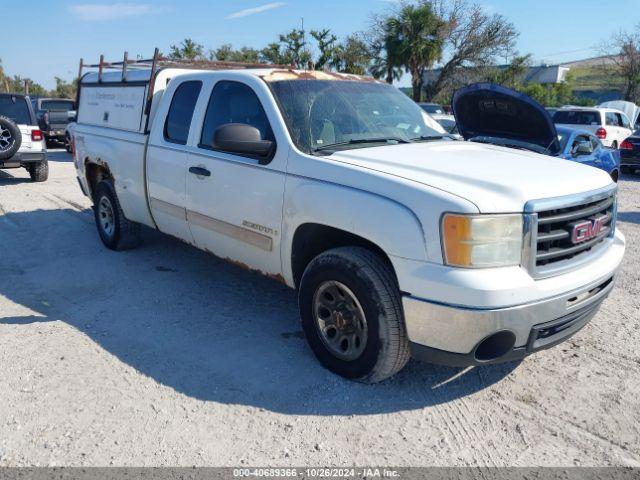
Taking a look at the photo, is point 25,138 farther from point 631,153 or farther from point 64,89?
point 64,89

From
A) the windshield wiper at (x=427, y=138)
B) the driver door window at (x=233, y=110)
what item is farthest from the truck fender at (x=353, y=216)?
the windshield wiper at (x=427, y=138)

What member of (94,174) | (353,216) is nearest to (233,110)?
(353,216)

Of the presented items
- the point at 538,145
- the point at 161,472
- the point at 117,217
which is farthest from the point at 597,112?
the point at 161,472

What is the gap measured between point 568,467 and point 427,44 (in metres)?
35.0

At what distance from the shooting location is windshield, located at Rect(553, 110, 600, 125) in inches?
650

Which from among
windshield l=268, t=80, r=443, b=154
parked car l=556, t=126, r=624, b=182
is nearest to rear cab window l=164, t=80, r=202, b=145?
windshield l=268, t=80, r=443, b=154

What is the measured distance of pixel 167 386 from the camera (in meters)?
3.46

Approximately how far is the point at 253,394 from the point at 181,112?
262 cm

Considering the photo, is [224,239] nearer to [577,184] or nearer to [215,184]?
[215,184]

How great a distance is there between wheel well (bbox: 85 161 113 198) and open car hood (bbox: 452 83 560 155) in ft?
12.7

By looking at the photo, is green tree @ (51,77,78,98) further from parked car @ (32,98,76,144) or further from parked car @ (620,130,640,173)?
parked car @ (620,130,640,173)

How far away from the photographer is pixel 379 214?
10.0 ft

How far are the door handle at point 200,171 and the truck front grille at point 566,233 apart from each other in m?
2.48

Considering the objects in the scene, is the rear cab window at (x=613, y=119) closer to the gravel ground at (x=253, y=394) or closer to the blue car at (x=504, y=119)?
the blue car at (x=504, y=119)
